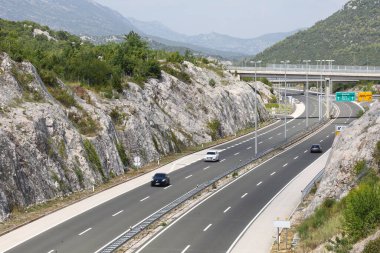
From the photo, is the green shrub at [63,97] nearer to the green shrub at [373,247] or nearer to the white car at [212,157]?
the white car at [212,157]

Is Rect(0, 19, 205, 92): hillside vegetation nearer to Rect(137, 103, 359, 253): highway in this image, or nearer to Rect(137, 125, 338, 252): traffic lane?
Rect(137, 103, 359, 253): highway

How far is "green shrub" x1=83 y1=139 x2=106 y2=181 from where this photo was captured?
53.9m

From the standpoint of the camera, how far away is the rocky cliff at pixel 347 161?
36469 mm

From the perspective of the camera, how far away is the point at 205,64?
115 m

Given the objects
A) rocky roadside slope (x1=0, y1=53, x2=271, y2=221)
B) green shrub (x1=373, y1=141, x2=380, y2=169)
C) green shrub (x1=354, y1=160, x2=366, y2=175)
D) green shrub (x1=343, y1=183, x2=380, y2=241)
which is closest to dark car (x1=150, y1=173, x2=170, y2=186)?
rocky roadside slope (x1=0, y1=53, x2=271, y2=221)

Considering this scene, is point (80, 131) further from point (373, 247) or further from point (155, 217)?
point (373, 247)

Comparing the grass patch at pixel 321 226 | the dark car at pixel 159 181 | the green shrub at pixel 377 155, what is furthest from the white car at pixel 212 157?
the grass patch at pixel 321 226

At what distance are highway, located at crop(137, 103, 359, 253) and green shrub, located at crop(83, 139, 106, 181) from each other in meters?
12.4

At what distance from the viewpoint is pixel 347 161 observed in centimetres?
3734

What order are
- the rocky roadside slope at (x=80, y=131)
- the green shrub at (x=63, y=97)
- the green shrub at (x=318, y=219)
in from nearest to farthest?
the green shrub at (x=318, y=219)
the rocky roadside slope at (x=80, y=131)
the green shrub at (x=63, y=97)

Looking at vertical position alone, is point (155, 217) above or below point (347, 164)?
below

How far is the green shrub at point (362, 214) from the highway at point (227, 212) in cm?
818

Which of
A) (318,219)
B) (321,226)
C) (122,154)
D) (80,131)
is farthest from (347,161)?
(122,154)

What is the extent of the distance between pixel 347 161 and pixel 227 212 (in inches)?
378
